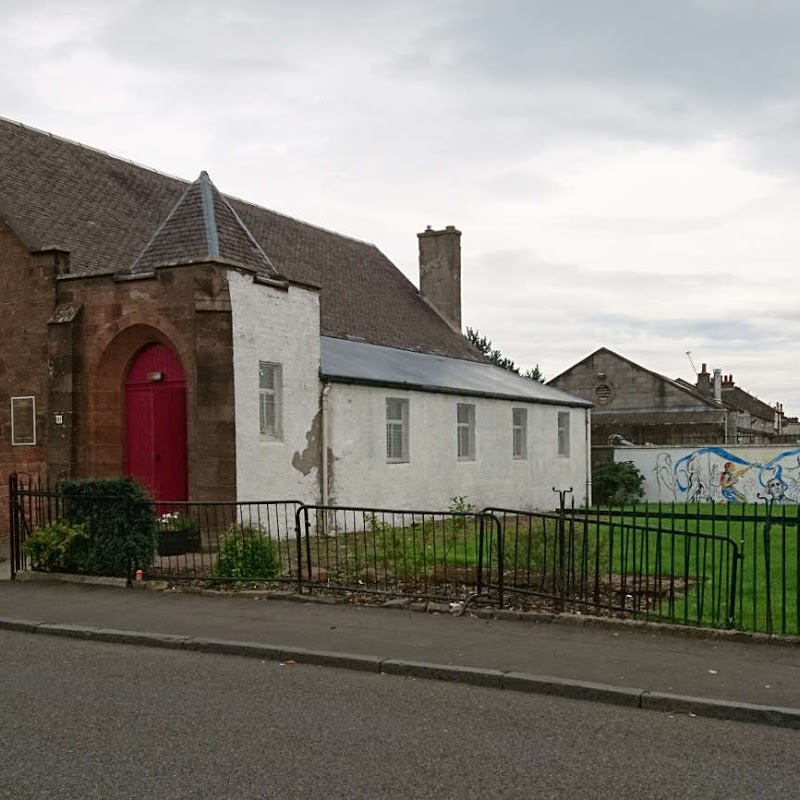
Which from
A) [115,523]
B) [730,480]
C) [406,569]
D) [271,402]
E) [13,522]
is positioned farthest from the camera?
[730,480]

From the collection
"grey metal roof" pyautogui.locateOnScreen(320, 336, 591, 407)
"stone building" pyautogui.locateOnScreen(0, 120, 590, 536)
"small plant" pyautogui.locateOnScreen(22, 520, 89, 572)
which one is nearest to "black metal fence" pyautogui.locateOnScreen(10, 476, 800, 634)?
"small plant" pyautogui.locateOnScreen(22, 520, 89, 572)

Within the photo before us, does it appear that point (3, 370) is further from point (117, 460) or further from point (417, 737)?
point (417, 737)

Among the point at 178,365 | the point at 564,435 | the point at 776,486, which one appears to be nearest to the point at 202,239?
the point at 178,365

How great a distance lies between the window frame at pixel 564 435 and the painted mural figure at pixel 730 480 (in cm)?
777

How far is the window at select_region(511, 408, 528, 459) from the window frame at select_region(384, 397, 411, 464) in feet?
20.1

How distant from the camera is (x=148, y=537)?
42.4 feet

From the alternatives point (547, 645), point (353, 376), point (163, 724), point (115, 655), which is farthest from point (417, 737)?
point (353, 376)

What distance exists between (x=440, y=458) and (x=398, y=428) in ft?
5.35

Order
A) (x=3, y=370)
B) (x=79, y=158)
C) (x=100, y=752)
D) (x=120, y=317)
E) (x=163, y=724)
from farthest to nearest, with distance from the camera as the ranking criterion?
(x=79, y=158)
(x=3, y=370)
(x=120, y=317)
(x=163, y=724)
(x=100, y=752)

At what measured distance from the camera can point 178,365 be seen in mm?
17062

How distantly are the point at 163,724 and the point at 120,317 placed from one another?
1156 cm

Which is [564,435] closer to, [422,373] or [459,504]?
[422,373]

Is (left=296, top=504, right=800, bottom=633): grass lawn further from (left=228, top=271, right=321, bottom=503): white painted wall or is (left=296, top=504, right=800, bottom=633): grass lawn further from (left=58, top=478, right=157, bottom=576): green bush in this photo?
(left=58, top=478, right=157, bottom=576): green bush

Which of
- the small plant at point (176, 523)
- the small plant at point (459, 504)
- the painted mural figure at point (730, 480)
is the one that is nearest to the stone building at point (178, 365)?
the small plant at point (459, 504)
